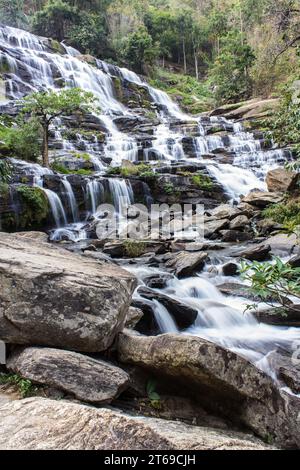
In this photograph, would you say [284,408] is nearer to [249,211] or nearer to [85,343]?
[85,343]

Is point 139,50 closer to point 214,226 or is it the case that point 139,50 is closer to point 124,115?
point 124,115

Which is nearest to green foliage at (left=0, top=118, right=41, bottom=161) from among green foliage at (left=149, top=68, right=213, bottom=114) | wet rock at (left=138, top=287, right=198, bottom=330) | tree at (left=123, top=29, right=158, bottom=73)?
wet rock at (left=138, top=287, right=198, bottom=330)

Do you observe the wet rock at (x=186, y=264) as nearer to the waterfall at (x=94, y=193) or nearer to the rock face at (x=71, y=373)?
the rock face at (x=71, y=373)

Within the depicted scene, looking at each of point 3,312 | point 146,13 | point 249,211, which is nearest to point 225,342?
point 3,312

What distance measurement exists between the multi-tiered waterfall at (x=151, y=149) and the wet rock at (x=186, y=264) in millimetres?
248

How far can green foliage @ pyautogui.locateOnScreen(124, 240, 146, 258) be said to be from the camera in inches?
393

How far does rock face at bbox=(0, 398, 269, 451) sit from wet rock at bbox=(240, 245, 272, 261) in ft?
23.7

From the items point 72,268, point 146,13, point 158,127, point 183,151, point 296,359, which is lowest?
point 296,359

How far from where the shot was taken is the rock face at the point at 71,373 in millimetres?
3277

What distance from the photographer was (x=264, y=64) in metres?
27.8

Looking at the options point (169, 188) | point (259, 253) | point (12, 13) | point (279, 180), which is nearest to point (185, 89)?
point (12, 13)

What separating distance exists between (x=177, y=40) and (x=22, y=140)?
34834mm

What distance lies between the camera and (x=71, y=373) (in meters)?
3.35
